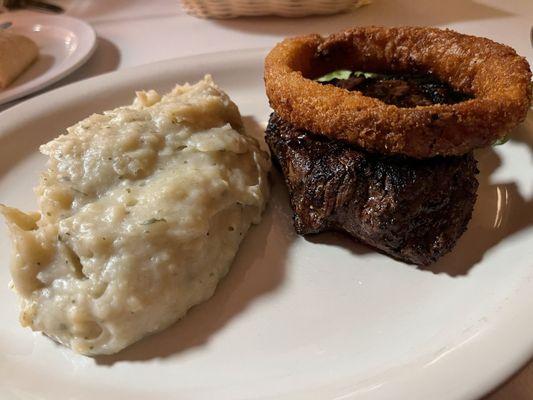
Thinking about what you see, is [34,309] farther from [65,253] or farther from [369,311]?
[369,311]

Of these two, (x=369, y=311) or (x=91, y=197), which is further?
(x=91, y=197)

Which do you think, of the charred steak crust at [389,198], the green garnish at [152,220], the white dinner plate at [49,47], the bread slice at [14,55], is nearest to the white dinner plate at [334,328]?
the charred steak crust at [389,198]

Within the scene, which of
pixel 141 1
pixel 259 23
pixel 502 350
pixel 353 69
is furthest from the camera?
pixel 141 1

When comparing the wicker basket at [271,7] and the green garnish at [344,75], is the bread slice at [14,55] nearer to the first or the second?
the wicker basket at [271,7]

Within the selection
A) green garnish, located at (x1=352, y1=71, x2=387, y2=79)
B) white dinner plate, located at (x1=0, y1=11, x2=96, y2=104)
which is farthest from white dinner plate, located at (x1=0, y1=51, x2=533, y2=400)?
white dinner plate, located at (x1=0, y1=11, x2=96, y2=104)

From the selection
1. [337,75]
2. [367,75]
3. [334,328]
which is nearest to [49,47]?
[337,75]

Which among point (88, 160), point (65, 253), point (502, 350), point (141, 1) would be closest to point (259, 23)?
point (141, 1)
